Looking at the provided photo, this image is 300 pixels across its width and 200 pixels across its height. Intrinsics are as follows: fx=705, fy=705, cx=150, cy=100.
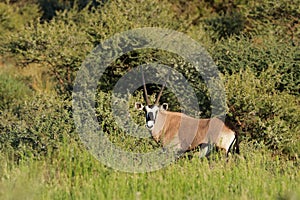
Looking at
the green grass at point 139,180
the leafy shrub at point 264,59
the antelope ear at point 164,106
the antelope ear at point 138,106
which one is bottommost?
the green grass at point 139,180

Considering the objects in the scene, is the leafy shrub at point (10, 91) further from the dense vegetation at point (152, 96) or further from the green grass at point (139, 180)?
the green grass at point (139, 180)

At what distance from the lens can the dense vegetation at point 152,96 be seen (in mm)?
7371

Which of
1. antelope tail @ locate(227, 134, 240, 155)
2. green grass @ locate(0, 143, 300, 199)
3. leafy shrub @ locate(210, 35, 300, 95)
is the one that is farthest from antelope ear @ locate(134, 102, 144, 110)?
leafy shrub @ locate(210, 35, 300, 95)

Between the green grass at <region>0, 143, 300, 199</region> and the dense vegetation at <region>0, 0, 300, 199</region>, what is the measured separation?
0.02m

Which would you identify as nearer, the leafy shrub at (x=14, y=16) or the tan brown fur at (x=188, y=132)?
the tan brown fur at (x=188, y=132)

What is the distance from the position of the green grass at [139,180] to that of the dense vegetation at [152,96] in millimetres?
16

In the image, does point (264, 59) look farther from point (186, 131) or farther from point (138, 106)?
point (138, 106)

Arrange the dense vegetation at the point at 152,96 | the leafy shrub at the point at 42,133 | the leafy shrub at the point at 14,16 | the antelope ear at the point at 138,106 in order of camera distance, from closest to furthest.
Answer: the dense vegetation at the point at 152,96
the leafy shrub at the point at 42,133
the antelope ear at the point at 138,106
the leafy shrub at the point at 14,16

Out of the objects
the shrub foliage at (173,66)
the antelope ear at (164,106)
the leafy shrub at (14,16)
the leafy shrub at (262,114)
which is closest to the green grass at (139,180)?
the shrub foliage at (173,66)

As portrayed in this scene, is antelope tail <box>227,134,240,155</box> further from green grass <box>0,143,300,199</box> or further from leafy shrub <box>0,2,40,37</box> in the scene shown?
leafy shrub <box>0,2,40,37</box>

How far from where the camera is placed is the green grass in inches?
278

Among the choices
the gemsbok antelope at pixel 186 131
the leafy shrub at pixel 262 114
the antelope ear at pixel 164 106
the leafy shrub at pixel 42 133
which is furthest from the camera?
the leafy shrub at pixel 262 114

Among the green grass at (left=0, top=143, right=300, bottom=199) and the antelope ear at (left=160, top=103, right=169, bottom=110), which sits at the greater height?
the antelope ear at (left=160, top=103, right=169, bottom=110)

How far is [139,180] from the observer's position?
24.8ft
